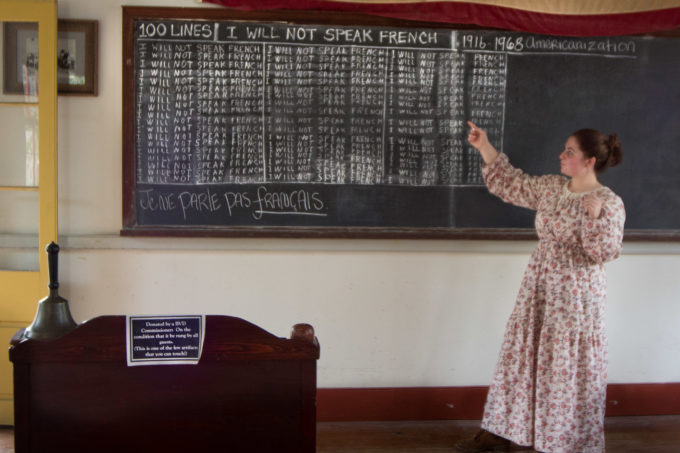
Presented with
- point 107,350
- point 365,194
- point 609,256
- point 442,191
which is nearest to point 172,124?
point 365,194

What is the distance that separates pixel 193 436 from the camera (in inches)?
49.6

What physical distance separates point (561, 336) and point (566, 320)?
66 mm

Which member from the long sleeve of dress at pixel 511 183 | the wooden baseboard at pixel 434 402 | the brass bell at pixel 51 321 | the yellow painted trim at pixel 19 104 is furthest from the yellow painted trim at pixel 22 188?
the long sleeve of dress at pixel 511 183

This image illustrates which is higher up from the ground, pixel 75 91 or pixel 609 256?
pixel 75 91

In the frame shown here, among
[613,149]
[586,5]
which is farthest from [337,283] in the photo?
[586,5]

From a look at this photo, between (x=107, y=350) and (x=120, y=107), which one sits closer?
(x=107, y=350)

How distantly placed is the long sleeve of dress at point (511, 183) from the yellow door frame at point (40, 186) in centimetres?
190

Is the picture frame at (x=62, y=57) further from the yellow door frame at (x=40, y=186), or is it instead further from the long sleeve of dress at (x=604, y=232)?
the long sleeve of dress at (x=604, y=232)

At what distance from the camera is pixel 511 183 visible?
2609 millimetres

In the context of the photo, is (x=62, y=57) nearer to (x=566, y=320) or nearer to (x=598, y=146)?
(x=598, y=146)

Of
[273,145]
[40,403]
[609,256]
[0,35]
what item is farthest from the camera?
[273,145]

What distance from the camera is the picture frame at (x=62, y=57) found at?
105 inches

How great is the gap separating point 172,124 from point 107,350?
68.6 inches

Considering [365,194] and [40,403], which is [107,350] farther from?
[365,194]
